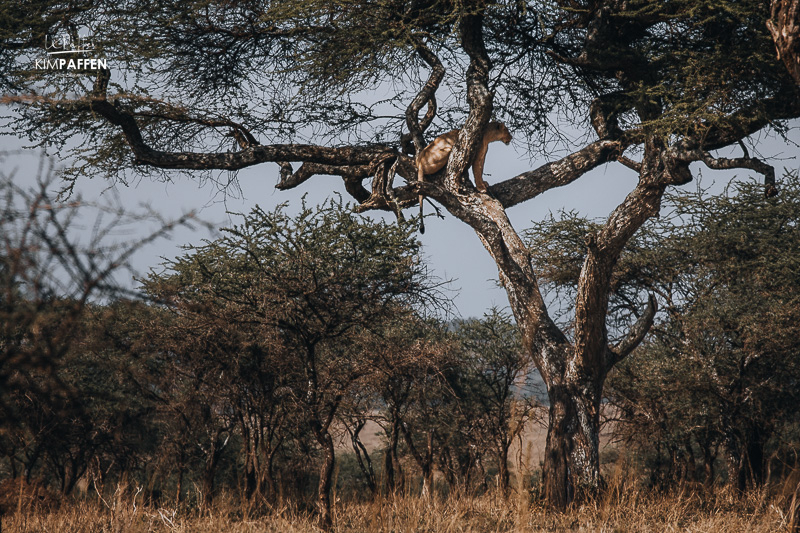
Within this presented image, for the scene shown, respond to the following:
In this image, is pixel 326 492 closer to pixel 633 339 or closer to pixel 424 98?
pixel 633 339

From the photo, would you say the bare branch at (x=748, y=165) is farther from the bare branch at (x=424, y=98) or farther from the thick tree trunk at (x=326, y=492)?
the thick tree trunk at (x=326, y=492)

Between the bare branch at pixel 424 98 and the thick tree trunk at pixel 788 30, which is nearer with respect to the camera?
the thick tree trunk at pixel 788 30

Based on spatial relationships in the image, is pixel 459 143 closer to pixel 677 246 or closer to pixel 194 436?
pixel 677 246

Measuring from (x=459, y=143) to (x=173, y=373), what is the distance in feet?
24.4

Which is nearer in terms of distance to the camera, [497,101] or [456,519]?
[456,519]

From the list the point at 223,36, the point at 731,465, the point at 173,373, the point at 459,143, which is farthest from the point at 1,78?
the point at 731,465

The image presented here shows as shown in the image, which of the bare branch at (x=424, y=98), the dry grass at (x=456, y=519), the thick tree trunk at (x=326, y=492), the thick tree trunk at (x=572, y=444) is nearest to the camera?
the dry grass at (x=456, y=519)

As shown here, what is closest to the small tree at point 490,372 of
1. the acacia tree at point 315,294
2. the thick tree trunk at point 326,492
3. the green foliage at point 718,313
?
the green foliage at point 718,313

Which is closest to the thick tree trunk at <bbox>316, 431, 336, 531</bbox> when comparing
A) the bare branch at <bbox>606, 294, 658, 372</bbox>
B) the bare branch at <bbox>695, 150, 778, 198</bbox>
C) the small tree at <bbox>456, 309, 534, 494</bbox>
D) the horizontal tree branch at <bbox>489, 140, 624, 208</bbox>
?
the bare branch at <bbox>606, 294, 658, 372</bbox>

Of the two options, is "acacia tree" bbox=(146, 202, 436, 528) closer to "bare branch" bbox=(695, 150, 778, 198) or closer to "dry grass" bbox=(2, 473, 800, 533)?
"dry grass" bbox=(2, 473, 800, 533)

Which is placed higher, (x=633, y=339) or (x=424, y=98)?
(x=424, y=98)

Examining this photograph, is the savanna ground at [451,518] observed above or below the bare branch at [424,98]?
below

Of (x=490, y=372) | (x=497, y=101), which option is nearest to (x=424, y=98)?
(x=497, y=101)

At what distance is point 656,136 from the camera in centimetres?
1066
